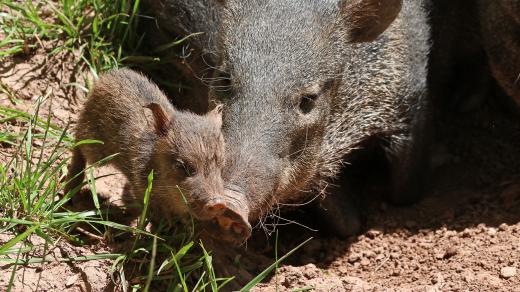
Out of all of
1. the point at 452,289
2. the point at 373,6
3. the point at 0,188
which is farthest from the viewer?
the point at 373,6

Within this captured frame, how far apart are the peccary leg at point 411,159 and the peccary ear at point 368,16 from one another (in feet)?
2.80

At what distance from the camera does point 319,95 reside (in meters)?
4.48

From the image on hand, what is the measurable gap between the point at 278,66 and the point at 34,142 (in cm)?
159

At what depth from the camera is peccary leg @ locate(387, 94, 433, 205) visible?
5.44m

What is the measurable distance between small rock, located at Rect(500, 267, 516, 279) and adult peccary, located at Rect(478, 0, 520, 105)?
1.57 metres

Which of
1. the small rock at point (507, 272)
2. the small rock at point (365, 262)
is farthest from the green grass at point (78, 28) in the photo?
the small rock at point (507, 272)

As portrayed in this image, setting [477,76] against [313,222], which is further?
[477,76]

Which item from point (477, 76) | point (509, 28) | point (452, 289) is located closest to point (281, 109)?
point (452, 289)

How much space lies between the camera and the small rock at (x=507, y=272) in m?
4.35

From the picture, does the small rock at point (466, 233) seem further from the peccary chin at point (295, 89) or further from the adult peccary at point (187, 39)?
the adult peccary at point (187, 39)

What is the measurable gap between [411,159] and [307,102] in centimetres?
138

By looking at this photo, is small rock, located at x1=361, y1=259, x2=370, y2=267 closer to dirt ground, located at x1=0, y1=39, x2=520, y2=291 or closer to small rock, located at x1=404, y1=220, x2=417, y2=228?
dirt ground, located at x1=0, y1=39, x2=520, y2=291

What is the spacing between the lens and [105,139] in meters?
4.38

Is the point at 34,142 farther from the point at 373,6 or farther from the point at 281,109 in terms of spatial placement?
the point at 373,6
